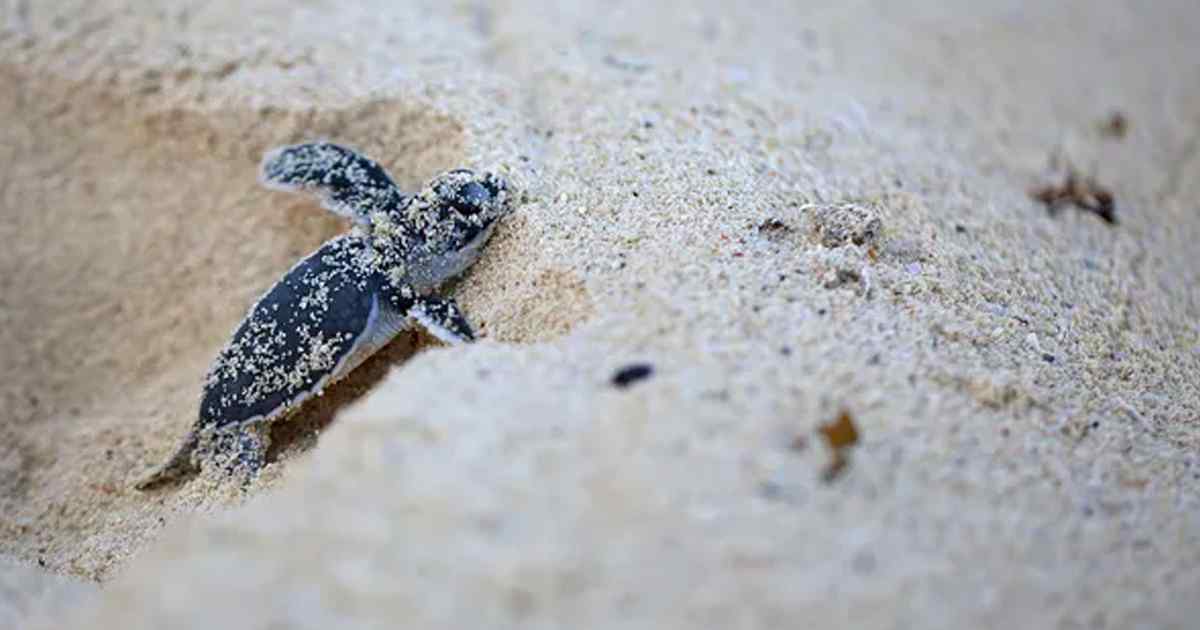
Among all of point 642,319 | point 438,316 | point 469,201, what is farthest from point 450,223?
point 642,319

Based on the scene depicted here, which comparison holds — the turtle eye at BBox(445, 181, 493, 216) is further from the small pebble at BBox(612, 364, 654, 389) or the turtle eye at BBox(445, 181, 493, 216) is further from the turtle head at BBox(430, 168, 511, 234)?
the small pebble at BBox(612, 364, 654, 389)

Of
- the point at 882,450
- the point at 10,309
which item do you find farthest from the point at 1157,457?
the point at 10,309

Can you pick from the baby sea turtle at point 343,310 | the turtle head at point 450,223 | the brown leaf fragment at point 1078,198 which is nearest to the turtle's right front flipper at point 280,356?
the baby sea turtle at point 343,310

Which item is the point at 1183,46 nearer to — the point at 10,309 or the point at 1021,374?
the point at 1021,374

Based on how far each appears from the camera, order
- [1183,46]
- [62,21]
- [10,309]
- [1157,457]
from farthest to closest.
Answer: [1183,46] → [62,21] → [10,309] → [1157,457]

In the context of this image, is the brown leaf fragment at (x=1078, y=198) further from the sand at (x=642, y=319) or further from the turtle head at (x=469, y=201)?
the turtle head at (x=469, y=201)
